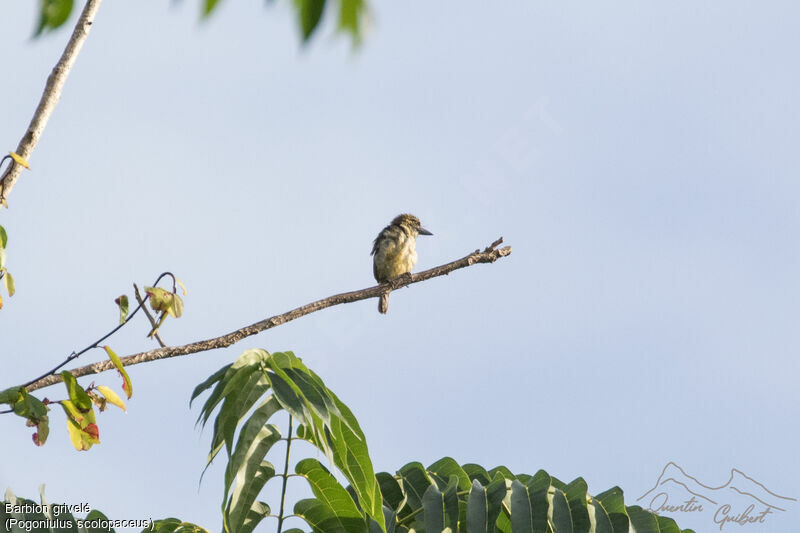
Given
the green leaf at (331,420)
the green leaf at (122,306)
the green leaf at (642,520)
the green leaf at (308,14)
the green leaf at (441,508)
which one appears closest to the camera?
the green leaf at (308,14)

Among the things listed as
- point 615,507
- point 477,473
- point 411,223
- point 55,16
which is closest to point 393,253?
point 411,223

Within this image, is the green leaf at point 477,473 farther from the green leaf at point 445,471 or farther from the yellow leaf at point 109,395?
the yellow leaf at point 109,395

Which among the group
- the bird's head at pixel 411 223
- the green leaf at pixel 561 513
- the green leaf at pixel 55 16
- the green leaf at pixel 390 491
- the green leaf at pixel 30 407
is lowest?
the green leaf at pixel 561 513

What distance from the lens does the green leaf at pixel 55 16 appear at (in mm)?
976

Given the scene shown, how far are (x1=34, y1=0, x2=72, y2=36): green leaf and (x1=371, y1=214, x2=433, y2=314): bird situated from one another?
27.2 ft

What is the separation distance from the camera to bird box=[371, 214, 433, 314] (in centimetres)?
946

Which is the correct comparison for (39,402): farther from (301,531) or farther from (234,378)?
(301,531)

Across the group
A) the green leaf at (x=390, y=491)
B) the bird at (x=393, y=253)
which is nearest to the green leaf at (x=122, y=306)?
the green leaf at (x=390, y=491)

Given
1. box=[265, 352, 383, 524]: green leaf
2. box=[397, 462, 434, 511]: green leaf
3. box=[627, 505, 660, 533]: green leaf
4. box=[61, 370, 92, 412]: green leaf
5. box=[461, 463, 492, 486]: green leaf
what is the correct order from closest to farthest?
box=[265, 352, 383, 524]: green leaf, box=[61, 370, 92, 412]: green leaf, box=[627, 505, 660, 533]: green leaf, box=[397, 462, 434, 511]: green leaf, box=[461, 463, 492, 486]: green leaf

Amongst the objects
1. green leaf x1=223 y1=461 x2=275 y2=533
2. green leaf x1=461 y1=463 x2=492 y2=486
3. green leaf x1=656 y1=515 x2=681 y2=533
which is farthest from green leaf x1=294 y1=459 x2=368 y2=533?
green leaf x1=656 y1=515 x2=681 y2=533


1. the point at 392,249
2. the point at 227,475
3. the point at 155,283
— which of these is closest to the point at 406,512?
the point at 227,475

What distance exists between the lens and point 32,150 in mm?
3143

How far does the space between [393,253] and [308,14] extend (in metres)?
8.52

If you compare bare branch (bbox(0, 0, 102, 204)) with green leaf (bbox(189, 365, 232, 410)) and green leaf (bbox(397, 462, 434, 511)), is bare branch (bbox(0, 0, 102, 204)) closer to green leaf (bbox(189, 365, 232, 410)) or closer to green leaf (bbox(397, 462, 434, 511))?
green leaf (bbox(189, 365, 232, 410))
